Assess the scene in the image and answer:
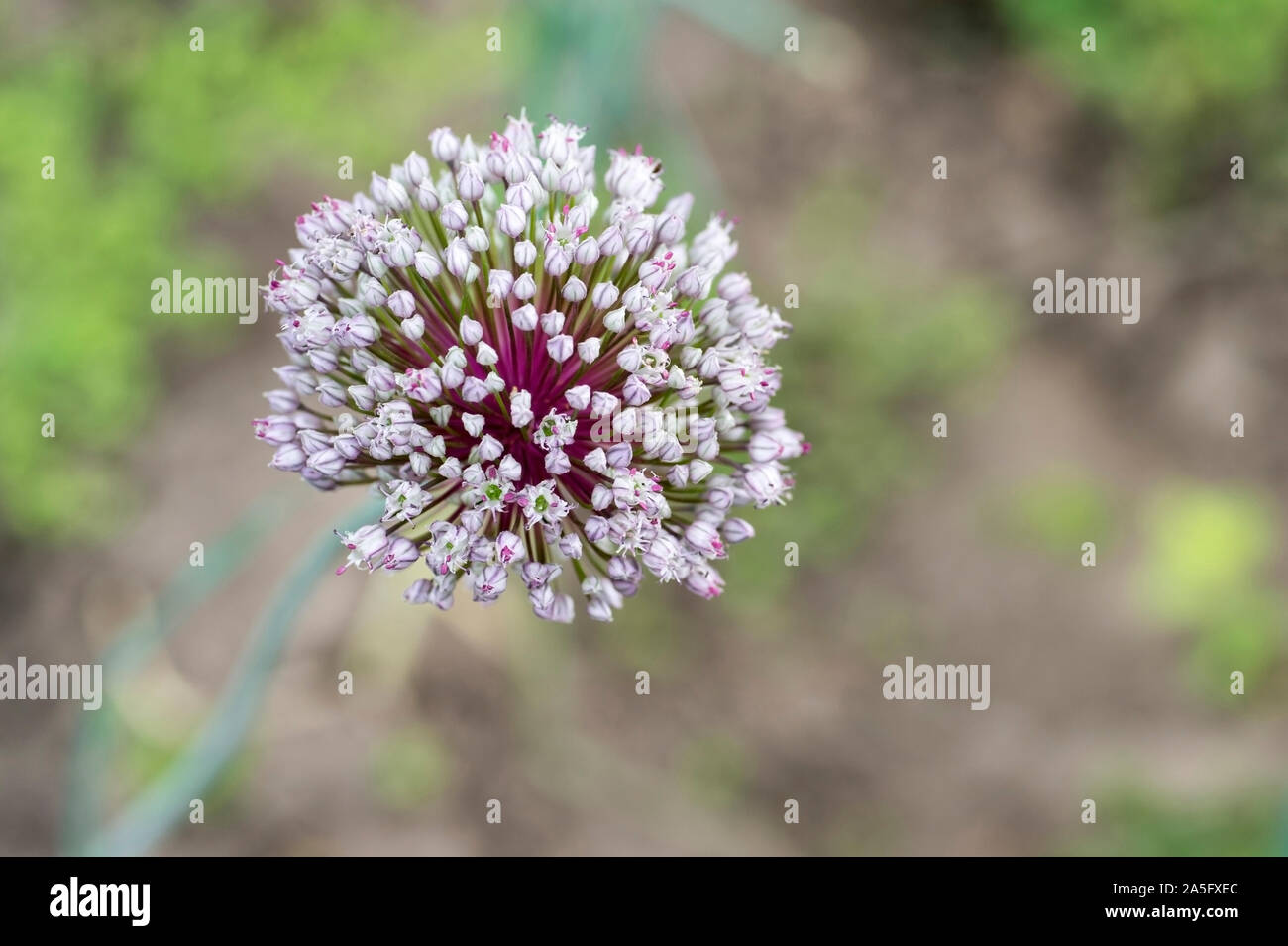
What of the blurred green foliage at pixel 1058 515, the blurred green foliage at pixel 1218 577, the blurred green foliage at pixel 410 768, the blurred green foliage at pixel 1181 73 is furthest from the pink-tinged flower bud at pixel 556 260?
the blurred green foliage at pixel 1218 577

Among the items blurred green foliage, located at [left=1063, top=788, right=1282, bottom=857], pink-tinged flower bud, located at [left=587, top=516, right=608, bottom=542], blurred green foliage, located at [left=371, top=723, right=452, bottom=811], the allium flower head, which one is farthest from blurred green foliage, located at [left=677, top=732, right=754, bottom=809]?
pink-tinged flower bud, located at [left=587, top=516, right=608, bottom=542]

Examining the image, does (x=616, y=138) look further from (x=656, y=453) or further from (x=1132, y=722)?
(x=1132, y=722)

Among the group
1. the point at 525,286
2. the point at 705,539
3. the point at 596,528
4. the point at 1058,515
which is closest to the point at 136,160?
the point at 525,286

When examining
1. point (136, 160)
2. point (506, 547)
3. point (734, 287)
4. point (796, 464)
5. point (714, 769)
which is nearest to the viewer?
point (506, 547)

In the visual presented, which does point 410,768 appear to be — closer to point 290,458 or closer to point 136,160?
point 290,458

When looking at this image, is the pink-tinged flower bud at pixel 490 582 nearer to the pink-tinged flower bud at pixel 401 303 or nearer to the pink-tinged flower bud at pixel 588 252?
the pink-tinged flower bud at pixel 401 303

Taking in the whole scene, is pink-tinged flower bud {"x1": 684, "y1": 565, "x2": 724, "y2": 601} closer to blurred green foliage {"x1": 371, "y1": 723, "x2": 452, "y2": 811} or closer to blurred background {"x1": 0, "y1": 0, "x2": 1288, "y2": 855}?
blurred background {"x1": 0, "y1": 0, "x2": 1288, "y2": 855}
